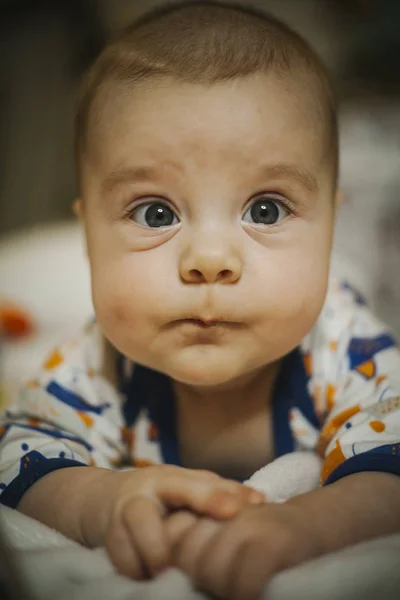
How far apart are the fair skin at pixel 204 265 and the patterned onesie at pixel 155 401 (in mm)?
109

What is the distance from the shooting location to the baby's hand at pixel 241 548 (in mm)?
413

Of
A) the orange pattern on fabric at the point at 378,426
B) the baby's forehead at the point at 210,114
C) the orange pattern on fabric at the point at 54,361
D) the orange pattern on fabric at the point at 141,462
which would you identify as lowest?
the orange pattern on fabric at the point at 141,462

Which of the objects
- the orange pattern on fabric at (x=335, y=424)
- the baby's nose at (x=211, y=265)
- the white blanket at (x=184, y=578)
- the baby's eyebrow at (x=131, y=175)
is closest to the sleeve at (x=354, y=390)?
the orange pattern on fabric at (x=335, y=424)

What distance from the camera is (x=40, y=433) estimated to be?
2.25ft

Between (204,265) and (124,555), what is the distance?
0.24 metres

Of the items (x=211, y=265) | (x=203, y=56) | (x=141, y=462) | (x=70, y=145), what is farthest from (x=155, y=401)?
(x=70, y=145)

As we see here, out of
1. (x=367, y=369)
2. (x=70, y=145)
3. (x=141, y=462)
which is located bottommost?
(x=141, y=462)

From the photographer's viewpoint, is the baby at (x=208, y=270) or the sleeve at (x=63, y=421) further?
the sleeve at (x=63, y=421)

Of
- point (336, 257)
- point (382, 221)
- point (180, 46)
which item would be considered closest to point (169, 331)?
point (180, 46)

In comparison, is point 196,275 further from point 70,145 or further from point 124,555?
point 70,145

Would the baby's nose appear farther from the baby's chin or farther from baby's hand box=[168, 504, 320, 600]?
baby's hand box=[168, 504, 320, 600]

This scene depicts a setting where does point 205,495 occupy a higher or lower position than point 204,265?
lower

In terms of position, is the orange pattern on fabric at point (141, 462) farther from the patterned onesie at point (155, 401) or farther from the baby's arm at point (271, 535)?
the baby's arm at point (271, 535)

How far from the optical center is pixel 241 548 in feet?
1.38
